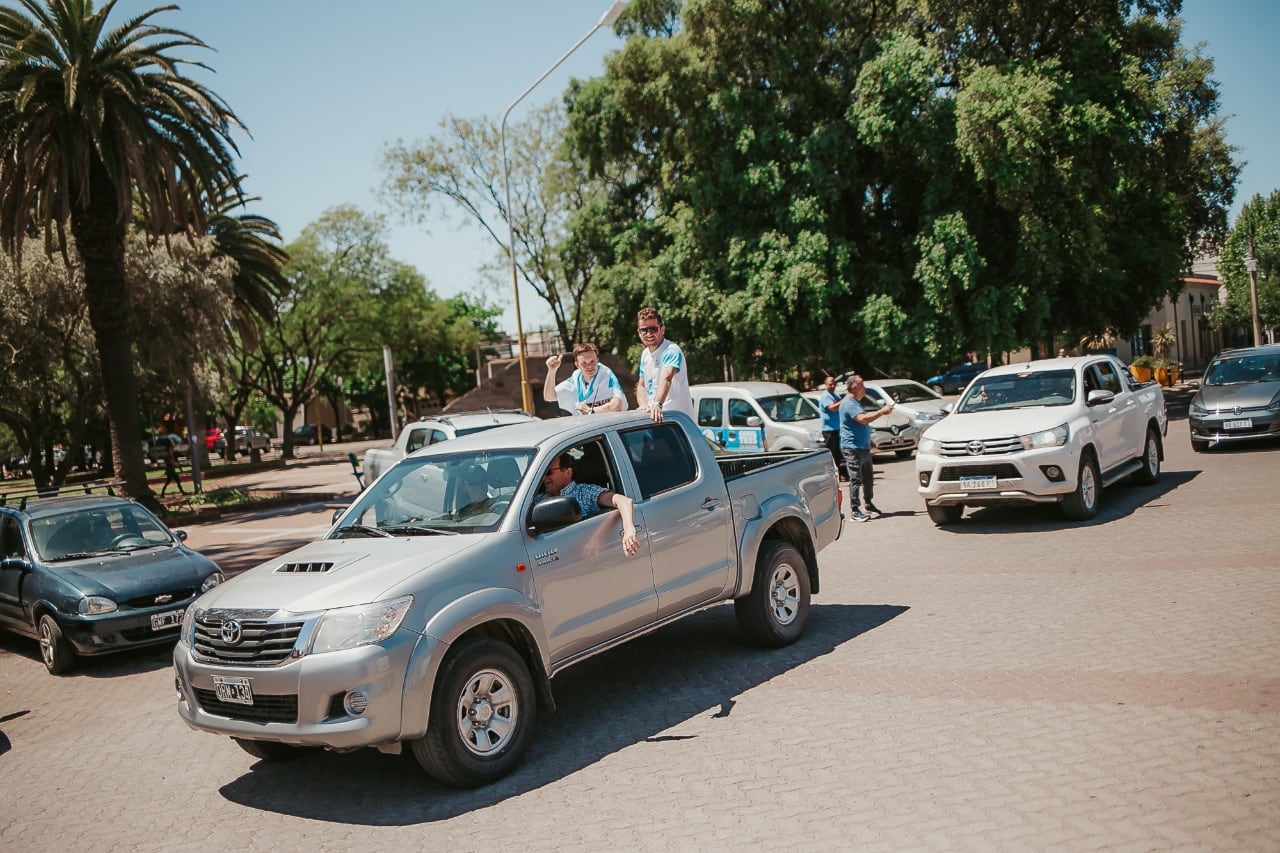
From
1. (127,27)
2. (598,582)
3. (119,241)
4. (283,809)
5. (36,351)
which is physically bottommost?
(283,809)

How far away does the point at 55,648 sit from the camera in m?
9.63

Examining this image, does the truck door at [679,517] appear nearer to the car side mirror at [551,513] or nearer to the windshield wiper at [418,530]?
the car side mirror at [551,513]

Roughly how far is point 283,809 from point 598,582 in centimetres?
211

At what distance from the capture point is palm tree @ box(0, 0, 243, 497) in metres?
19.8

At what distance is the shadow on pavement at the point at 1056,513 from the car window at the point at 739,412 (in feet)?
22.9

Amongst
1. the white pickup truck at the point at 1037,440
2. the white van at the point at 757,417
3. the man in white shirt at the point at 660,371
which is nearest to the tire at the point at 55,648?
the man in white shirt at the point at 660,371

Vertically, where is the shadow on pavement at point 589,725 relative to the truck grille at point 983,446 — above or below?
below

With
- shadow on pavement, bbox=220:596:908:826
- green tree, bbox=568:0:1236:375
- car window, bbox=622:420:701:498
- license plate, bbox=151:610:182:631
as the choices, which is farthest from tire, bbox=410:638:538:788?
green tree, bbox=568:0:1236:375

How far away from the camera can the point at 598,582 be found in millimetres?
6207

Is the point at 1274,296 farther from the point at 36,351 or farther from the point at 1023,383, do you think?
the point at 36,351

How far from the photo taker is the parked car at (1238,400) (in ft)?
55.3

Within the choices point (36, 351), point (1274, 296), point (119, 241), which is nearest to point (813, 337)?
point (119, 241)

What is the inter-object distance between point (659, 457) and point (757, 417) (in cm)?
1345

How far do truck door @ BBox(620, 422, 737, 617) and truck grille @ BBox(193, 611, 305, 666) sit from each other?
2.28 m
